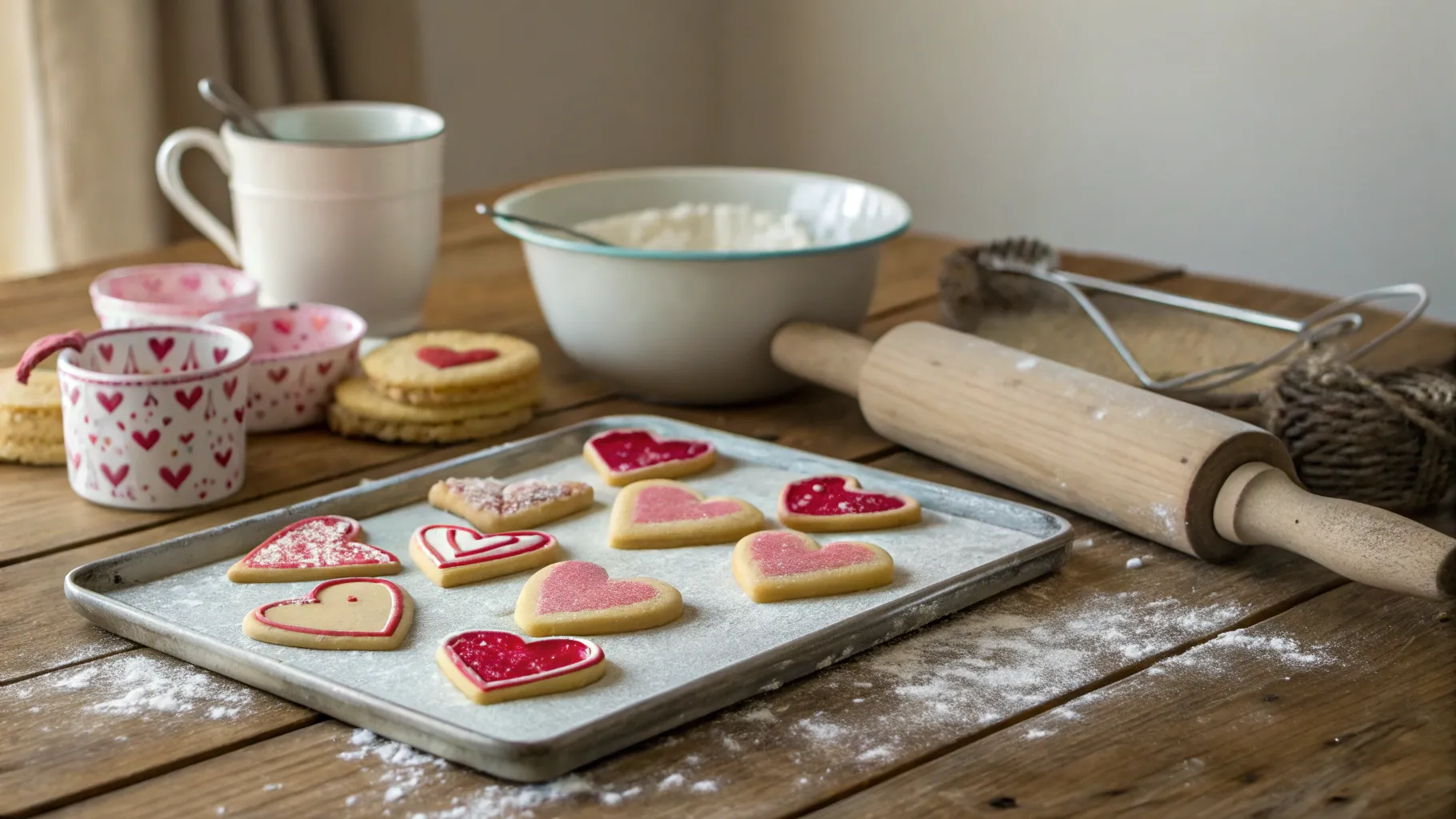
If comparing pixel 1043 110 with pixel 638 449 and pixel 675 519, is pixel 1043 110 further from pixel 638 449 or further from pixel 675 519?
pixel 675 519

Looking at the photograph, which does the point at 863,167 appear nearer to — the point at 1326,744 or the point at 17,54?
the point at 17,54

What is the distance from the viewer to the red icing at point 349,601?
746 mm

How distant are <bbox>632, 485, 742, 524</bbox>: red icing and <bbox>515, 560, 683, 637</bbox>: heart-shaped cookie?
0.09 metres

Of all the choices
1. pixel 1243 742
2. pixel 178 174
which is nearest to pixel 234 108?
pixel 178 174

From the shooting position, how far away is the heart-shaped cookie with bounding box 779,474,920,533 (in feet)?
2.97

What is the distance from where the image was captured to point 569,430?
1073 millimetres

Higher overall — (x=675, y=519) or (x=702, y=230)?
(x=702, y=230)

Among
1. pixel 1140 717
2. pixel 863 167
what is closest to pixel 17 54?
pixel 863 167

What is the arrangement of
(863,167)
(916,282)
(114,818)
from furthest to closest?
(863,167) < (916,282) < (114,818)

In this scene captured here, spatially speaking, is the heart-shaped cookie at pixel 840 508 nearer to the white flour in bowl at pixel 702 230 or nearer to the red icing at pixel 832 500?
the red icing at pixel 832 500

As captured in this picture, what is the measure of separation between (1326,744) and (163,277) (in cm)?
98

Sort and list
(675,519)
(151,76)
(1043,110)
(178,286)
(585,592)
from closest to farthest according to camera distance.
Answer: (585,592), (675,519), (178,286), (151,76), (1043,110)

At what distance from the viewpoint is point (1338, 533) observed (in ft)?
2.63

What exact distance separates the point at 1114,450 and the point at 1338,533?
6.2 inches
